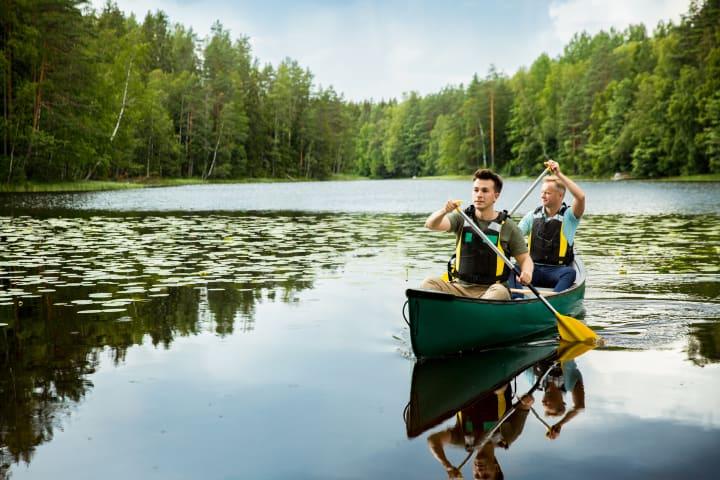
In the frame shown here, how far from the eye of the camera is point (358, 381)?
5609mm

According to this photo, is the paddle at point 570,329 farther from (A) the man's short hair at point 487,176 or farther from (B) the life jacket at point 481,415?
(B) the life jacket at point 481,415

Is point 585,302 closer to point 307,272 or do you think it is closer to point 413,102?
point 307,272

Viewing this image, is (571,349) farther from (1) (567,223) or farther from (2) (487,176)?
(1) (567,223)

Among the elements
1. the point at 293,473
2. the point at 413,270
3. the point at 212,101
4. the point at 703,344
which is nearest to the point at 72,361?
the point at 293,473

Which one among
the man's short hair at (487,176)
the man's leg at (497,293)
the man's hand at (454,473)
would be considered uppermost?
the man's short hair at (487,176)

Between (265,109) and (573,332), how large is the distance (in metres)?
83.7

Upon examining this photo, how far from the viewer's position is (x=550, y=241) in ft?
27.4

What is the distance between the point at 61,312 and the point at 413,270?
5.30 metres

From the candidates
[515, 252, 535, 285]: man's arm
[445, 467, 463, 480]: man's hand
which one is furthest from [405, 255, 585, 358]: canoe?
[445, 467, 463, 480]: man's hand

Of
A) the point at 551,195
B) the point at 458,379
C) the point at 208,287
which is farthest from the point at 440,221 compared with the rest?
the point at 208,287

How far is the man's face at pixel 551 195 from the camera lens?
799 cm

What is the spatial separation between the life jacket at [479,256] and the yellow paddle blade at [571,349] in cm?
81

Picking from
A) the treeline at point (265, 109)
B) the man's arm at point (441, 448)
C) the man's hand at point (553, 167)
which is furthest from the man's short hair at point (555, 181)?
the treeline at point (265, 109)

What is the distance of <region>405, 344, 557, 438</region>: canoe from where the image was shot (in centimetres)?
489
